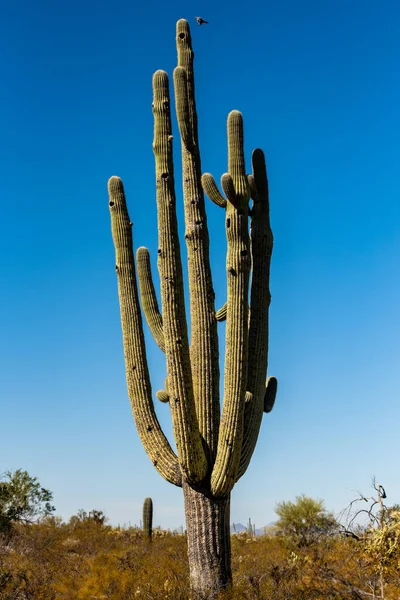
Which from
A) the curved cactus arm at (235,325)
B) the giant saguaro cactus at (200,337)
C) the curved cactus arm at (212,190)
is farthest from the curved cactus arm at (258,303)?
the curved cactus arm at (212,190)

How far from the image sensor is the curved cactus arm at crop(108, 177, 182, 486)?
365 inches

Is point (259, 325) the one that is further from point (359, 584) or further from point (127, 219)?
point (359, 584)

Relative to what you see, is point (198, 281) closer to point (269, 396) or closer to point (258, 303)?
point (258, 303)

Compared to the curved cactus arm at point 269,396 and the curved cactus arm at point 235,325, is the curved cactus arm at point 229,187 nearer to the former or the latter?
the curved cactus arm at point 235,325

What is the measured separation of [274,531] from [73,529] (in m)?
6.28

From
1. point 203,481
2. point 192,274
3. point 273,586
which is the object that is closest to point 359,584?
point 273,586

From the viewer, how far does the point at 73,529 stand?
21625 mm

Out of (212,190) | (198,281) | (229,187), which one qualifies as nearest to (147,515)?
(198,281)

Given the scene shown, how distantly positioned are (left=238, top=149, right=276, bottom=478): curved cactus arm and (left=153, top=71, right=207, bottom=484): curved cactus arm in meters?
0.83

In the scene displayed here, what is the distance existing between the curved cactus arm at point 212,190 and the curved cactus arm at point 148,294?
156 centimetres

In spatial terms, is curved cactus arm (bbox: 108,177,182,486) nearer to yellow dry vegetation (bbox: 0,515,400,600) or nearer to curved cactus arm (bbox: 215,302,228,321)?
curved cactus arm (bbox: 215,302,228,321)

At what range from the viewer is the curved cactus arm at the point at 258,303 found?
30.3 feet

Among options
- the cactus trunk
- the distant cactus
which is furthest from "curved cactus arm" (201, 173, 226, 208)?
the distant cactus

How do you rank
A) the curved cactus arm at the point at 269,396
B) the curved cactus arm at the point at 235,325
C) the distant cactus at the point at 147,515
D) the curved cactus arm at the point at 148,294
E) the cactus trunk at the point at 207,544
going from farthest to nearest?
the distant cactus at the point at 147,515 < the curved cactus arm at the point at 148,294 < the curved cactus arm at the point at 269,396 < the cactus trunk at the point at 207,544 < the curved cactus arm at the point at 235,325
